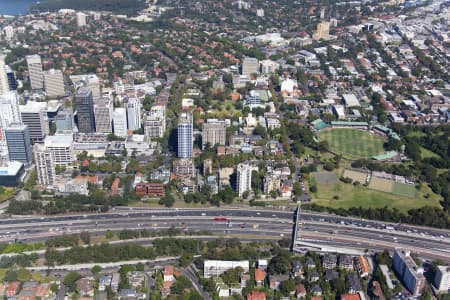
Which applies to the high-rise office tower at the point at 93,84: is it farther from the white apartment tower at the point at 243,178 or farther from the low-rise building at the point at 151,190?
the white apartment tower at the point at 243,178

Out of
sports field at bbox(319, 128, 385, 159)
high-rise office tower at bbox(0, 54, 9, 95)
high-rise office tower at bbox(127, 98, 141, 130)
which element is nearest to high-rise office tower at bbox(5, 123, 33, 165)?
high-rise office tower at bbox(127, 98, 141, 130)

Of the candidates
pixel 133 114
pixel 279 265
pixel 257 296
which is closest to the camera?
pixel 257 296

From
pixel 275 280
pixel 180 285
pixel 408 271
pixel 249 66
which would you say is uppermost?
pixel 249 66

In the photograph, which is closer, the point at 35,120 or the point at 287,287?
the point at 287,287

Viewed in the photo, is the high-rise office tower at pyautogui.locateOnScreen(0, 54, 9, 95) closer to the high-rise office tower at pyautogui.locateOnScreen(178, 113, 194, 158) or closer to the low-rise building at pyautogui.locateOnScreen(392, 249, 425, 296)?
the high-rise office tower at pyautogui.locateOnScreen(178, 113, 194, 158)

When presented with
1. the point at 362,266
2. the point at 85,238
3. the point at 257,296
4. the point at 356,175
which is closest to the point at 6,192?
the point at 85,238

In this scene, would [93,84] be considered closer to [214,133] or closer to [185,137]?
[214,133]
